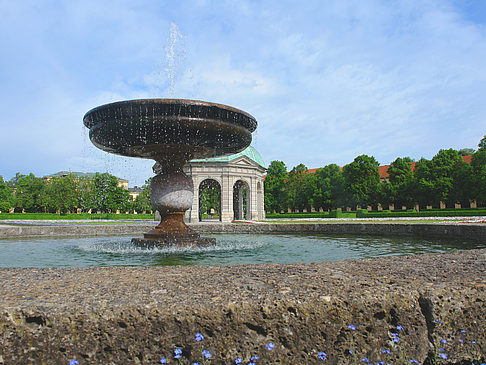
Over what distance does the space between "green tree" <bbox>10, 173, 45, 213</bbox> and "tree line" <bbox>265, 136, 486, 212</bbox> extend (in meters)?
50.3

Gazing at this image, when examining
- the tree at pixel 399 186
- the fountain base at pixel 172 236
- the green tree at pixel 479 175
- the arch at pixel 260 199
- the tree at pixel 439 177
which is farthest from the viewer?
the tree at pixel 399 186

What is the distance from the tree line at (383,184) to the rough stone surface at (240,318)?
56.0m

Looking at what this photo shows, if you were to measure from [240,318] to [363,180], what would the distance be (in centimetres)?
6504

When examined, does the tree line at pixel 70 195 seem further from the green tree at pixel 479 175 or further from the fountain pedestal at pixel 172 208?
the fountain pedestal at pixel 172 208

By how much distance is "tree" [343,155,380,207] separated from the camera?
62.8m

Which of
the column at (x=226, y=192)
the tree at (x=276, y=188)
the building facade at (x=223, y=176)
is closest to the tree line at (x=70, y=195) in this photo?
the tree at (x=276, y=188)

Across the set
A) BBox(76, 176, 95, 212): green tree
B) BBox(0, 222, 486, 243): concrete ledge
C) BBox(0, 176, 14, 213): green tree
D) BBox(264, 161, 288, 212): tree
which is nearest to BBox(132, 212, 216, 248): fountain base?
BBox(0, 222, 486, 243): concrete ledge

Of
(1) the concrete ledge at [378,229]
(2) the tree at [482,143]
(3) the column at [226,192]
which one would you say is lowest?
(1) the concrete ledge at [378,229]

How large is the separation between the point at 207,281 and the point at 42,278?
137 cm

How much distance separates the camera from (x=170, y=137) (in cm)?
852

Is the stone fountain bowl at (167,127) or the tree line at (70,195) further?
the tree line at (70,195)

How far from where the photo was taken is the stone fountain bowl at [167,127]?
24.4 ft

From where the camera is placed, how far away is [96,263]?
616 cm

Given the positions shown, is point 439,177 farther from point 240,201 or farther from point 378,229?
point 378,229
